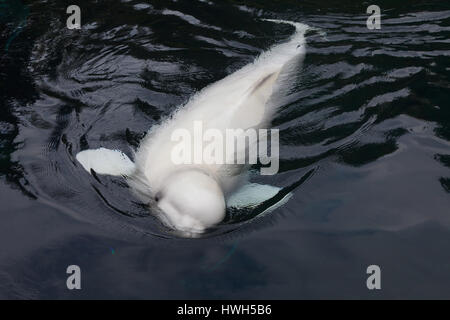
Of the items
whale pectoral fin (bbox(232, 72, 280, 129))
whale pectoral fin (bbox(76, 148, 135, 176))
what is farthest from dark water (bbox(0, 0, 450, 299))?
whale pectoral fin (bbox(232, 72, 280, 129))

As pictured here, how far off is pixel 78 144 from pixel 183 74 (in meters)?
2.20

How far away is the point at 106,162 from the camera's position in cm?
623

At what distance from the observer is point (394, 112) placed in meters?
7.15

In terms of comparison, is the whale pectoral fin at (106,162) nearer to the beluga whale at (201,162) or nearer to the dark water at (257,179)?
the beluga whale at (201,162)

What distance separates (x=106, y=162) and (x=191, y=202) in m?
1.27

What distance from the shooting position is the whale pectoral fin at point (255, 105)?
267 inches

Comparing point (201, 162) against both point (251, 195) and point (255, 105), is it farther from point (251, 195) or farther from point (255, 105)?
point (255, 105)

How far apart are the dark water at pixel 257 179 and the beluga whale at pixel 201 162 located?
7.3 inches

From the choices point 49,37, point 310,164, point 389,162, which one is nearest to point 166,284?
point 310,164

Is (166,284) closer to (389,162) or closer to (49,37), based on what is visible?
(389,162)

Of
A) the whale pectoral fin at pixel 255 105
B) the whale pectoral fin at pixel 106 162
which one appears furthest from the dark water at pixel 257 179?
the whale pectoral fin at pixel 255 105

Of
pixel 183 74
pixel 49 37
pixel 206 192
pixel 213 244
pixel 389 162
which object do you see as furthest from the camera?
pixel 49 37

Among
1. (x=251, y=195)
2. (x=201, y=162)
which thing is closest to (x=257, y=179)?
(x=251, y=195)

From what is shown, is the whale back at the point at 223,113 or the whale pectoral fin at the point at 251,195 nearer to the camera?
the whale pectoral fin at the point at 251,195
